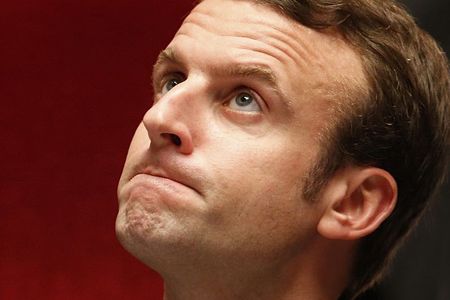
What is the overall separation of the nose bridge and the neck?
175 mm

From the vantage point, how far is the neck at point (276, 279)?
130 cm

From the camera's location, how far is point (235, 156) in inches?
48.8

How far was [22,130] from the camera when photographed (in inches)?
72.6

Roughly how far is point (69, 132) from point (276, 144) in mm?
695

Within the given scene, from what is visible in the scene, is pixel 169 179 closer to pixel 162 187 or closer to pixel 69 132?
pixel 162 187

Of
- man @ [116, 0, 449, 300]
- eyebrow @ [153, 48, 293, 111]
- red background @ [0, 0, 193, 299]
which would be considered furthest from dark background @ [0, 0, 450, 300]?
eyebrow @ [153, 48, 293, 111]

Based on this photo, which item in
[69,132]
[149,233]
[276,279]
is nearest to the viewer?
[149,233]

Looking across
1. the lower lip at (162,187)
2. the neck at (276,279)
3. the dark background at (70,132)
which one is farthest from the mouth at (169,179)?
the dark background at (70,132)

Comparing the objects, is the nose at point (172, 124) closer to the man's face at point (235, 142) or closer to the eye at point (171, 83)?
the man's face at point (235, 142)

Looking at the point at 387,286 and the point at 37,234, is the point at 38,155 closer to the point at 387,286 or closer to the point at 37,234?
the point at 37,234

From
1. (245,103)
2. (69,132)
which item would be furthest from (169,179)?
(69,132)

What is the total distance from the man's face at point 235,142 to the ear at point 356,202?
0.02 metres

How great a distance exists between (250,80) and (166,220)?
22 centimetres

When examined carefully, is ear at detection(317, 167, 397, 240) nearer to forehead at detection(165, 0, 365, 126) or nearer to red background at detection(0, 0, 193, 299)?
forehead at detection(165, 0, 365, 126)
